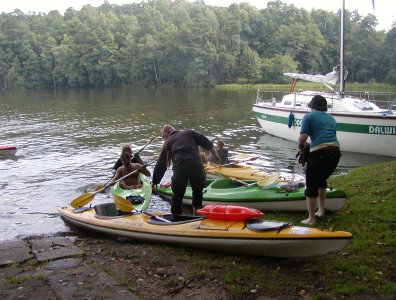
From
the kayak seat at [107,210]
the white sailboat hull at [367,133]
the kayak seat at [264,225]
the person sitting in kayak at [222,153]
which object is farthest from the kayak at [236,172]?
the white sailboat hull at [367,133]

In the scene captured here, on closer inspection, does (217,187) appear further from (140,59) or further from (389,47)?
(140,59)

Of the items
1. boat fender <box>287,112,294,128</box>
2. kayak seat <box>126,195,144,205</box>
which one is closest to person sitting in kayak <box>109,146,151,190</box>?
kayak seat <box>126,195,144,205</box>

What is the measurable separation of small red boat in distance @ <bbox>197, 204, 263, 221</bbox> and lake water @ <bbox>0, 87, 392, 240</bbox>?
13.9 ft

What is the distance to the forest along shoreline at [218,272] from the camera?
202 inches

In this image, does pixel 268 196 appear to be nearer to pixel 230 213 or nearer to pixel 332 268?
pixel 230 213

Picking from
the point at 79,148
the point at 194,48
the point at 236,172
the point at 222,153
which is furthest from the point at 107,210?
the point at 194,48

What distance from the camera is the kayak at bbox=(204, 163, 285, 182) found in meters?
11.6

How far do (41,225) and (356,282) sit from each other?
737 centimetres

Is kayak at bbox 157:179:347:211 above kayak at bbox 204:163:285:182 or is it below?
above

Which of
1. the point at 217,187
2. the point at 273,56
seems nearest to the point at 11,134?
the point at 217,187

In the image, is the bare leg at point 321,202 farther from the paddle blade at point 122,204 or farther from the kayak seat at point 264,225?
the paddle blade at point 122,204

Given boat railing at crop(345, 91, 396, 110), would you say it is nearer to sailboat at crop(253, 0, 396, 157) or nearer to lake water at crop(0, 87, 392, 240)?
sailboat at crop(253, 0, 396, 157)

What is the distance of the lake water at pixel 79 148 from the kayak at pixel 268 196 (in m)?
1.83

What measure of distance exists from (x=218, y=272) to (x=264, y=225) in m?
0.88
